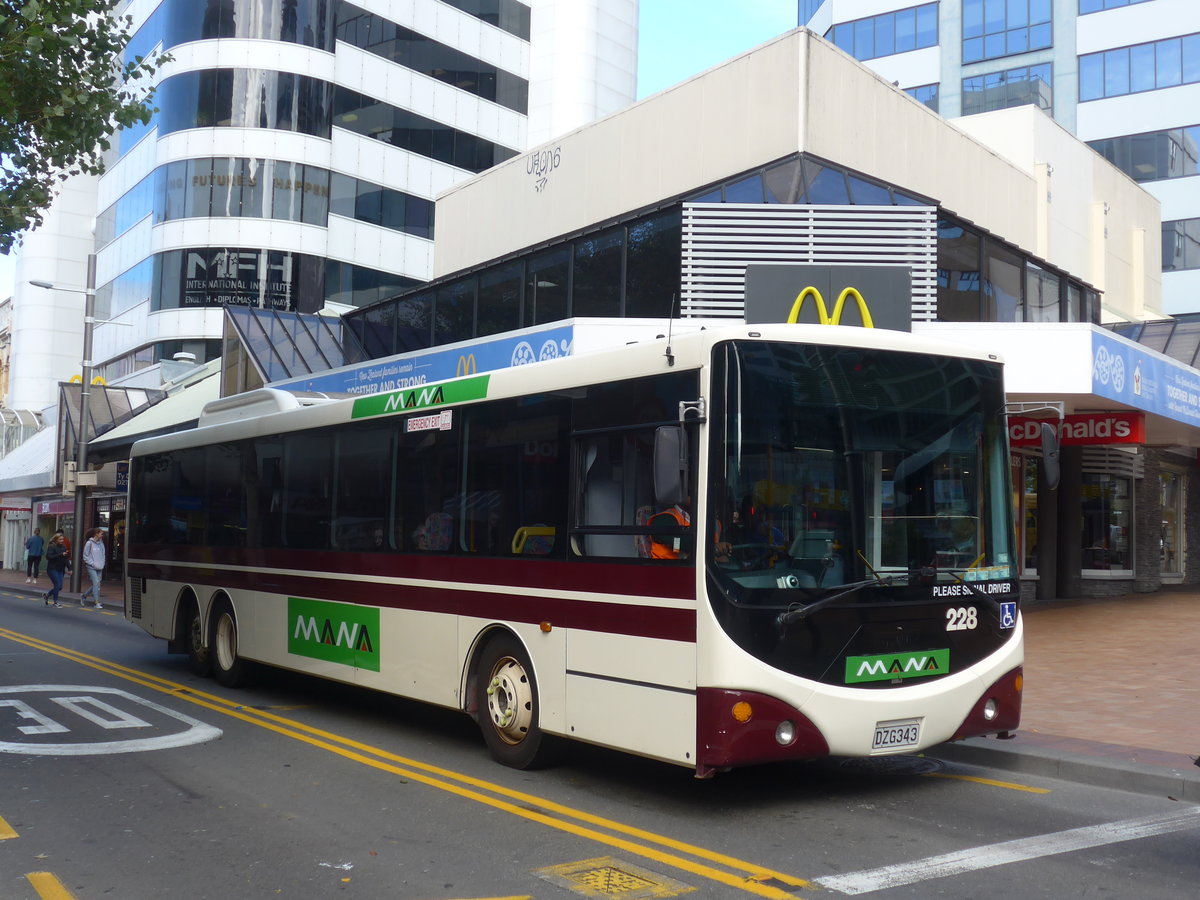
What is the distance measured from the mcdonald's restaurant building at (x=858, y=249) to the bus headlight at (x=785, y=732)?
8408 mm

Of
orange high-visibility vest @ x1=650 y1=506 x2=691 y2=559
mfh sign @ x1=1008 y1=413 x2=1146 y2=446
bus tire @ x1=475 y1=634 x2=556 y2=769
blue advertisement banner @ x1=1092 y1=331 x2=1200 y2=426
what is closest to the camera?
orange high-visibility vest @ x1=650 y1=506 x2=691 y2=559

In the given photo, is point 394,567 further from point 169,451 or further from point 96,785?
point 169,451

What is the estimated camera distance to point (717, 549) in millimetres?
7098

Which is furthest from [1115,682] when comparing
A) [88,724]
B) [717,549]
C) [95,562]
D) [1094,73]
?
[1094,73]

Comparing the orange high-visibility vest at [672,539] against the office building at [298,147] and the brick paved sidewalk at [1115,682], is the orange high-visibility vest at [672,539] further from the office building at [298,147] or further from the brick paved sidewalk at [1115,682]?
the office building at [298,147]

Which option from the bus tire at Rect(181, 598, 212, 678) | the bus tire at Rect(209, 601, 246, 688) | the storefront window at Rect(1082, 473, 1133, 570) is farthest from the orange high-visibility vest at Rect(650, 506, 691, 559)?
the storefront window at Rect(1082, 473, 1133, 570)

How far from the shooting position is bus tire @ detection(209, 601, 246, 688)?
529 inches

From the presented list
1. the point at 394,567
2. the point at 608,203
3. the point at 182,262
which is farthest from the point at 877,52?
the point at 394,567

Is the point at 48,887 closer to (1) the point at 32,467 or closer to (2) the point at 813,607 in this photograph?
(2) the point at 813,607

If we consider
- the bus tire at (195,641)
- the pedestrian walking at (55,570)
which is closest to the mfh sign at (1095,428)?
the bus tire at (195,641)

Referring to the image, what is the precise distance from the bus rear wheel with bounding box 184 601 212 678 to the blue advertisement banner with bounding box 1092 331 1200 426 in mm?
11978

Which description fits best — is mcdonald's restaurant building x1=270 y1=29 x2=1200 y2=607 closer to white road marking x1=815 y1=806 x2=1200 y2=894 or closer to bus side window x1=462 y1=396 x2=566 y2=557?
bus side window x1=462 y1=396 x2=566 y2=557

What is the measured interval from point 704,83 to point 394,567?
13.0 metres

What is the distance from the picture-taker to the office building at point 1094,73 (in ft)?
157
